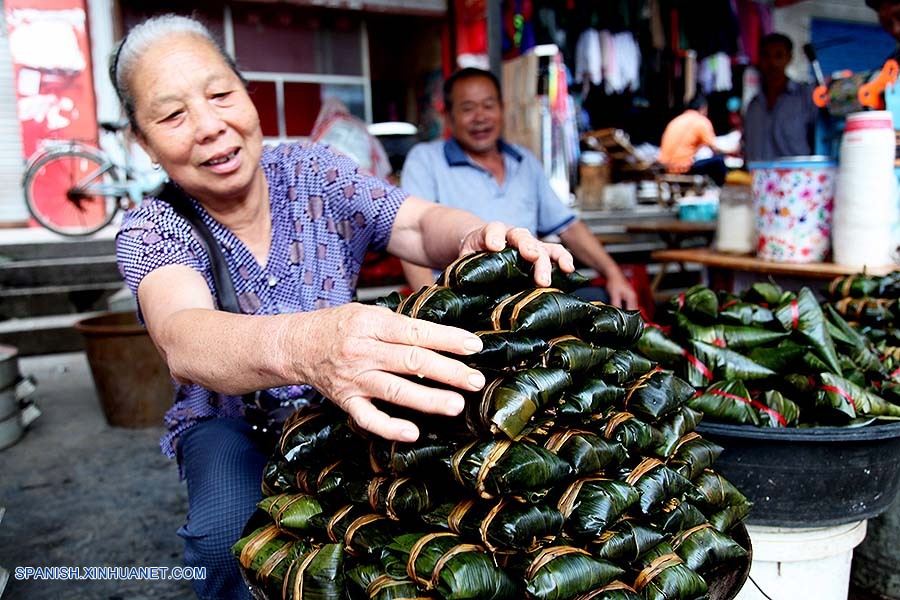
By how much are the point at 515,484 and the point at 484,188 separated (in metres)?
2.79

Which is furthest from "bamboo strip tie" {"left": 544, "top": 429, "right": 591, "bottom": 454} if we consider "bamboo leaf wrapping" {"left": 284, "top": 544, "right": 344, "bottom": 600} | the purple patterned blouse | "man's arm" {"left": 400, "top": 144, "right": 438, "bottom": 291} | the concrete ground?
"man's arm" {"left": 400, "top": 144, "right": 438, "bottom": 291}

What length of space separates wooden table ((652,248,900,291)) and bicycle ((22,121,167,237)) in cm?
619

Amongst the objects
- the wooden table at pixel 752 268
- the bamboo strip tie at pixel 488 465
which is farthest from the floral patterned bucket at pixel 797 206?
the bamboo strip tie at pixel 488 465

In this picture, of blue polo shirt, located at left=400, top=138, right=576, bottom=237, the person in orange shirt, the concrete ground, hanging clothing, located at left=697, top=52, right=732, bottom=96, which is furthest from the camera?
the person in orange shirt

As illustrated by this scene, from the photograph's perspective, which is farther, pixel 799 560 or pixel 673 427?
pixel 799 560

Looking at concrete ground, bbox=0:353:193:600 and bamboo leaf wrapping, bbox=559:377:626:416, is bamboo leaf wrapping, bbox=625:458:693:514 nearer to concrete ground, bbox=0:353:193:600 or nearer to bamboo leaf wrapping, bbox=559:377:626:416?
bamboo leaf wrapping, bbox=559:377:626:416

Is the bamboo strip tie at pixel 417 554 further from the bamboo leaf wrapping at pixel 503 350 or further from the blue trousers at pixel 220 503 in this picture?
the blue trousers at pixel 220 503

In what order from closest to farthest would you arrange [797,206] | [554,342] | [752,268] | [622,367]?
[554,342], [622,367], [797,206], [752,268]

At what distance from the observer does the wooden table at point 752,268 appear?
8.55 feet

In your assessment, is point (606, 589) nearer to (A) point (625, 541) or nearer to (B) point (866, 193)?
(A) point (625, 541)

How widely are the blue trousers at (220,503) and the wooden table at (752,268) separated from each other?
2.23 meters

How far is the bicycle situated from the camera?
7.29 meters

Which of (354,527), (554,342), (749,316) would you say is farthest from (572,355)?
(749,316)

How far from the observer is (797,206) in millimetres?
2771
